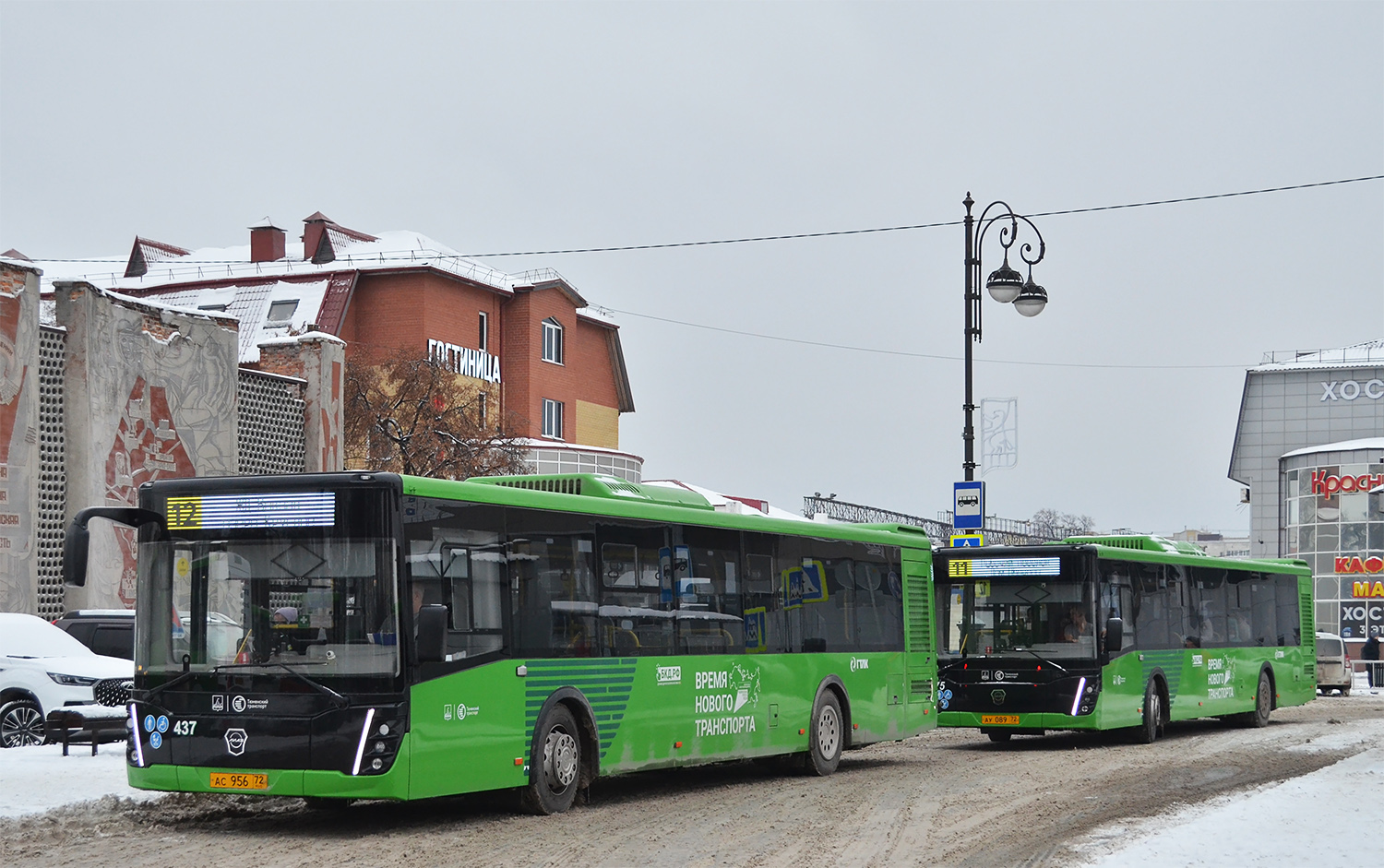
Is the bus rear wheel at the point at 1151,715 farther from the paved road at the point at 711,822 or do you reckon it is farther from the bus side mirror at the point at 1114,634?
the paved road at the point at 711,822

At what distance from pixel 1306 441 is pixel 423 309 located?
58692 millimetres

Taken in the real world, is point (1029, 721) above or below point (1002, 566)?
below

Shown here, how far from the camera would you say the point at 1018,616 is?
22516 mm

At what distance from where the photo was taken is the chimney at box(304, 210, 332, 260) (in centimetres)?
6744

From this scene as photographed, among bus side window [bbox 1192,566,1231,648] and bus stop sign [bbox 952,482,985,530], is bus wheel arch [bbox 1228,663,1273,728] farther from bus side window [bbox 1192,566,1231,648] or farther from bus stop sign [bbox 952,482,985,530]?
bus stop sign [bbox 952,482,985,530]

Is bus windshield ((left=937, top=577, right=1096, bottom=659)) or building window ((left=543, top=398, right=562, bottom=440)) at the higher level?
building window ((left=543, top=398, right=562, bottom=440))

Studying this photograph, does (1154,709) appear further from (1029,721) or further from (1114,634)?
(1029,721)

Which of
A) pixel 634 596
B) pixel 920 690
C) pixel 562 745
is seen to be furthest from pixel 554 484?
pixel 920 690

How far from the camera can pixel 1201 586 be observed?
2655 cm

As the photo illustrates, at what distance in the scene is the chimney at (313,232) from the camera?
221ft

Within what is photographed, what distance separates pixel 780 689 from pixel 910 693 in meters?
3.28

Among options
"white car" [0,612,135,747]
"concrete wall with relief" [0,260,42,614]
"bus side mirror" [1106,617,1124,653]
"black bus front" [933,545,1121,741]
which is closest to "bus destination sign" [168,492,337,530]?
"white car" [0,612,135,747]

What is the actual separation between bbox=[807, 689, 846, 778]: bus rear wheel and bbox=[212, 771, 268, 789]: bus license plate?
7.09 m

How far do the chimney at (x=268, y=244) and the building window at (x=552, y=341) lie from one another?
35.2 ft
